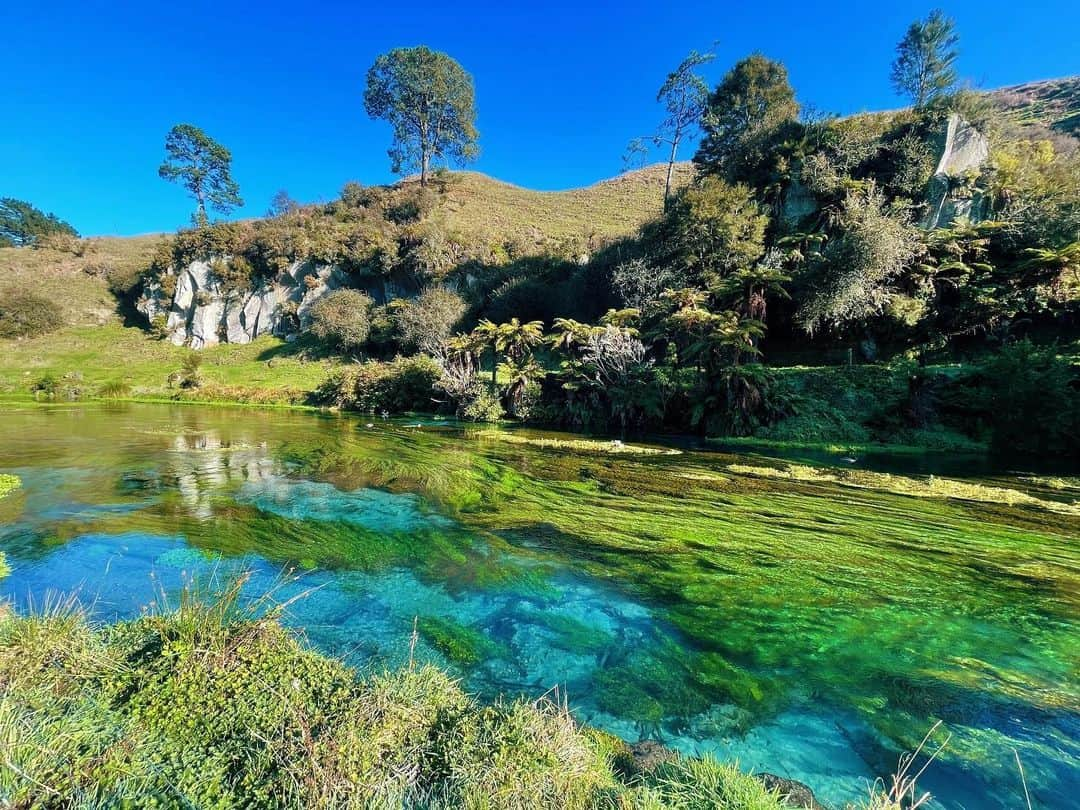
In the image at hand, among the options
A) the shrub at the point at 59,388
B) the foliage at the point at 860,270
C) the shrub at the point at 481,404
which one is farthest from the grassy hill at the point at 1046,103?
the shrub at the point at 59,388

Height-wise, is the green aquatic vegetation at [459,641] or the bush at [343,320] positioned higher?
the bush at [343,320]

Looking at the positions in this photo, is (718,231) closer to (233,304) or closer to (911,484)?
(911,484)

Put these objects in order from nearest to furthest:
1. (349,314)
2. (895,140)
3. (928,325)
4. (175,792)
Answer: (175,792), (928,325), (895,140), (349,314)

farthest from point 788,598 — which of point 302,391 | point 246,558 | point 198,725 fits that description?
point 302,391

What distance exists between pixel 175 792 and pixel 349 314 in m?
43.8

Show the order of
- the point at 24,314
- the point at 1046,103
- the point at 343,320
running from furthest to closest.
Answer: the point at 1046,103
the point at 24,314
the point at 343,320

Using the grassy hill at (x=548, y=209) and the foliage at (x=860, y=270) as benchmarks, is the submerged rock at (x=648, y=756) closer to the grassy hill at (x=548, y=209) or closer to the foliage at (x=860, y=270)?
the foliage at (x=860, y=270)

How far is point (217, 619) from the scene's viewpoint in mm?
3340

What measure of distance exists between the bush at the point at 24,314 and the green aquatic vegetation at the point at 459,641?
66.8 m

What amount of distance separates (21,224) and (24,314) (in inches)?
2121

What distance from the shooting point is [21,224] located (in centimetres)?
7856

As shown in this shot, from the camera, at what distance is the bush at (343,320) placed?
41.0m

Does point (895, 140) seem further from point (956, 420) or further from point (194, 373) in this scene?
point (194, 373)

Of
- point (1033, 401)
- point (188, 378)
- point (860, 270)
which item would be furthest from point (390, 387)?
point (1033, 401)
